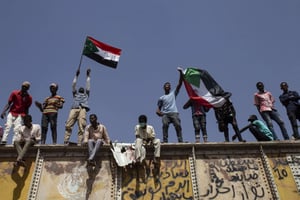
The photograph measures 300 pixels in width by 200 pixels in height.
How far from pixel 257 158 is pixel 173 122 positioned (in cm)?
284

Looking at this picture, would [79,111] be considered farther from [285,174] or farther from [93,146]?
[285,174]

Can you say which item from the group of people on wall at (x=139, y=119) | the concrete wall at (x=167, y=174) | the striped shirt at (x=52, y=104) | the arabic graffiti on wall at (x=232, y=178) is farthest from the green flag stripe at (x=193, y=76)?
the striped shirt at (x=52, y=104)

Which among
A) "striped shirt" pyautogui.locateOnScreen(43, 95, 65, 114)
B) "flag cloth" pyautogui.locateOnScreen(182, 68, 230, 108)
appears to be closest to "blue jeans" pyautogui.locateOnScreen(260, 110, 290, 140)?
"flag cloth" pyautogui.locateOnScreen(182, 68, 230, 108)

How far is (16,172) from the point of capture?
827 centimetres

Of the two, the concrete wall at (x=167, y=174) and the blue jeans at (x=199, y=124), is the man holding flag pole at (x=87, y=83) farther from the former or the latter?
the blue jeans at (x=199, y=124)

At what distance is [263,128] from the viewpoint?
397 inches

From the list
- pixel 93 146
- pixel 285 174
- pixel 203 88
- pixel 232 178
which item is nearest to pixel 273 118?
pixel 285 174

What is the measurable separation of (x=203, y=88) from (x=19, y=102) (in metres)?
6.52

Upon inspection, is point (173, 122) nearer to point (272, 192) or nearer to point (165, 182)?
point (165, 182)

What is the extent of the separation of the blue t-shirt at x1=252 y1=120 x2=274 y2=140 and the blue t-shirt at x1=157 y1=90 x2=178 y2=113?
2741mm

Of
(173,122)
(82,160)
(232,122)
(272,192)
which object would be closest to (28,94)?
(82,160)

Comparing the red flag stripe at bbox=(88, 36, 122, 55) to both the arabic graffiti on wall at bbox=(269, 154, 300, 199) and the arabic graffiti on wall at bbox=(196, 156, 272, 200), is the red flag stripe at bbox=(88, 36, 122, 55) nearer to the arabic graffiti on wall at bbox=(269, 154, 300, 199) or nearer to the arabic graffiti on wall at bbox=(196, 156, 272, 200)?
the arabic graffiti on wall at bbox=(196, 156, 272, 200)

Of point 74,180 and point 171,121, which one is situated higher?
point 171,121

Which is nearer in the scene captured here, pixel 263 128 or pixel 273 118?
pixel 263 128
